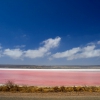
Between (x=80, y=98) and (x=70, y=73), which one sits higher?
(x=70, y=73)

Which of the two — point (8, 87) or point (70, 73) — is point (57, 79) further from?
point (8, 87)

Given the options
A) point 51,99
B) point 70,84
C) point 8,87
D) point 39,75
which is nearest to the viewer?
point 51,99

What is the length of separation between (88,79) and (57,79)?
6.07ft

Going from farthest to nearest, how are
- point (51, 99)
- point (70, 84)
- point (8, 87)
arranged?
point (70, 84), point (8, 87), point (51, 99)

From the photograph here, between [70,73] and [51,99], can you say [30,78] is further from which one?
[51,99]

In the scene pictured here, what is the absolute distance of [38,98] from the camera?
6.58m

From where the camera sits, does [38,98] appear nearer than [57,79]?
Yes

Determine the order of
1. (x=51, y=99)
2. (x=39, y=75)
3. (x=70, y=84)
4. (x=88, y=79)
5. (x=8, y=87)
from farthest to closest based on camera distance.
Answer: (x=39, y=75)
(x=88, y=79)
(x=70, y=84)
(x=8, y=87)
(x=51, y=99)

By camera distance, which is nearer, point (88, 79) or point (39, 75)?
point (88, 79)

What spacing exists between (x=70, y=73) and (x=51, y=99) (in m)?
7.62

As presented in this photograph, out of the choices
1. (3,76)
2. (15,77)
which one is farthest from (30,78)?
(3,76)

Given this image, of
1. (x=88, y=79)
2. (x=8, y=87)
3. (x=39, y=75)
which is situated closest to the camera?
(x=8, y=87)

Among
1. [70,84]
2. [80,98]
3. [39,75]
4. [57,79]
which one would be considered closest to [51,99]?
[80,98]

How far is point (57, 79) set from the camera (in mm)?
12516
